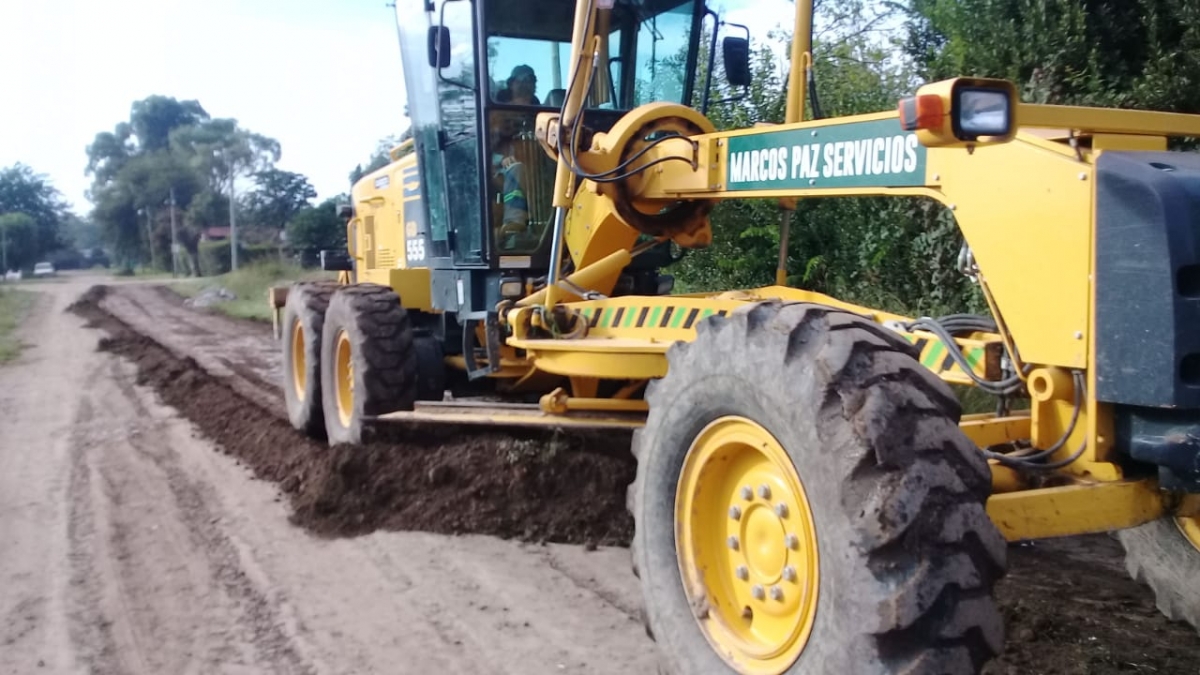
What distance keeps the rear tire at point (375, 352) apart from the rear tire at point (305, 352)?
27.0 inches

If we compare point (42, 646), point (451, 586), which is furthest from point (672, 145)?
point (42, 646)

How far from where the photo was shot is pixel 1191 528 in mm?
4047

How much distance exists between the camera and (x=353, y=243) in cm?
1009

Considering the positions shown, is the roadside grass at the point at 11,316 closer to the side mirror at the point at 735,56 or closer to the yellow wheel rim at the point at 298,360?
the yellow wheel rim at the point at 298,360

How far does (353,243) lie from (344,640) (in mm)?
5972

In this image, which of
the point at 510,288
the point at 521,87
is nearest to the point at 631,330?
the point at 510,288

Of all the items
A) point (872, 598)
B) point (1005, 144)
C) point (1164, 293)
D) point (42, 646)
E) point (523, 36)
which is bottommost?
point (42, 646)

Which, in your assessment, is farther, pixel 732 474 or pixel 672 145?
pixel 672 145

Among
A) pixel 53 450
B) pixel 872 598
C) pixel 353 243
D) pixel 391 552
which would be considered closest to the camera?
pixel 872 598

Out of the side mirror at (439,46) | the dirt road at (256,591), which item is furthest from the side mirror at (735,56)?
the dirt road at (256,591)

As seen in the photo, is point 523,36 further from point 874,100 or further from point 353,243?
point 874,100

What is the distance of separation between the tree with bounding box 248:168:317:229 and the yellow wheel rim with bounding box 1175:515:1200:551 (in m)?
67.0

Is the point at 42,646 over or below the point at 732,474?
below

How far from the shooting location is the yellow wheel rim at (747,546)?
3389 mm
